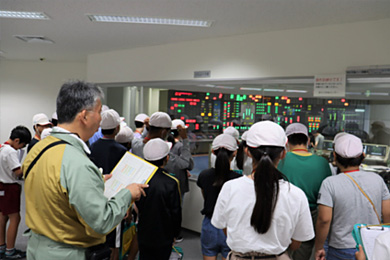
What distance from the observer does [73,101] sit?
1.45 meters

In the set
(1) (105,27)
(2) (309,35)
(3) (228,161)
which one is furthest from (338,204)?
(1) (105,27)

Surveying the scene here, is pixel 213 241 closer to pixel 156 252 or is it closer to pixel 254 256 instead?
pixel 156 252

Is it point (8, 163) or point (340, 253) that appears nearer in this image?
point (340, 253)

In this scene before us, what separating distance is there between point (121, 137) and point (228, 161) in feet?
4.52

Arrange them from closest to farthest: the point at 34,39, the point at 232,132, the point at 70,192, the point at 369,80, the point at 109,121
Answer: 1. the point at 70,192
2. the point at 109,121
3. the point at 369,80
4. the point at 232,132
5. the point at 34,39

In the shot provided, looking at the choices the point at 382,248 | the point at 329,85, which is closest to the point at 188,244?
the point at 329,85

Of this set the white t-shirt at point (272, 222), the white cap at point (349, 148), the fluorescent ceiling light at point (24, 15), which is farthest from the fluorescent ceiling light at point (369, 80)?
the fluorescent ceiling light at point (24, 15)

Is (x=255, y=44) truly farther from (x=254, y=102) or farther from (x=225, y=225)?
(x=225, y=225)

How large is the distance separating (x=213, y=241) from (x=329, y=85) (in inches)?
80.9

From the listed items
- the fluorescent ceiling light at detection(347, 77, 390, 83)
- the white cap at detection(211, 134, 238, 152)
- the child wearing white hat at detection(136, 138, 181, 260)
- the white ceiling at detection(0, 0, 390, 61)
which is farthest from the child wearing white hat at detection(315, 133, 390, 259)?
the white ceiling at detection(0, 0, 390, 61)

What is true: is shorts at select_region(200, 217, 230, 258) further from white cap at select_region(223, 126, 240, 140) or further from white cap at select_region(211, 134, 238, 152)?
white cap at select_region(223, 126, 240, 140)

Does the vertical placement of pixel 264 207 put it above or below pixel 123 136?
below

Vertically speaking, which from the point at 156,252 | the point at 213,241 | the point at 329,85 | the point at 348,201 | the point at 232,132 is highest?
the point at 329,85

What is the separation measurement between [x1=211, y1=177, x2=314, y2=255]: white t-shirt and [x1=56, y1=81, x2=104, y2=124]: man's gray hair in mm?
791
